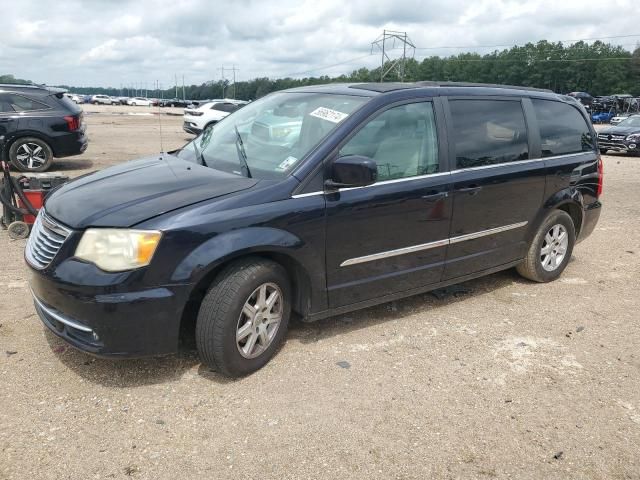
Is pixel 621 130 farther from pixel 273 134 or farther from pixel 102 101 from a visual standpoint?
pixel 102 101

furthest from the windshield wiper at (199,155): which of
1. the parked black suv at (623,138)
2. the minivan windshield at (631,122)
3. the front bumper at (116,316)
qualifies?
the minivan windshield at (631,122)

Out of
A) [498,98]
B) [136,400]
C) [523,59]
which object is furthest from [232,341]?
[523,59]

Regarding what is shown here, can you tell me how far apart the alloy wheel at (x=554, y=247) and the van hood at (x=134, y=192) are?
3.20 m

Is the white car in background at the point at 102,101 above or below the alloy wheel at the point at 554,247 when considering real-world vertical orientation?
above

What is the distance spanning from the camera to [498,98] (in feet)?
15.3

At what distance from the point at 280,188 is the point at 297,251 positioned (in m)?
0.41

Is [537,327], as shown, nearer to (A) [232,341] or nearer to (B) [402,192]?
(B) [402,192]

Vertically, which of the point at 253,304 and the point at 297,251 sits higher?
the point at 297,251

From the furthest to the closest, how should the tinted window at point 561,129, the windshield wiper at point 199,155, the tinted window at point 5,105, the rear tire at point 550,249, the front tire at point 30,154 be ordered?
the front tire at point 30,154 → the tinted window at point 5,105 → the rear tire at point 550,249 → the tinted window at point 561,129 → the windshield wiper at point 199,155

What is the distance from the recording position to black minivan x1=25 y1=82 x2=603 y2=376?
9.75 feet

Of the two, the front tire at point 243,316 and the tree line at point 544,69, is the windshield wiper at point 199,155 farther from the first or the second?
the tree line at point 544,69

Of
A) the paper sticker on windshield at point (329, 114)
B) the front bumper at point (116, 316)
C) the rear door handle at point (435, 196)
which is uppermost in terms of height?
the paper sticker on windshield at point (329, 114)

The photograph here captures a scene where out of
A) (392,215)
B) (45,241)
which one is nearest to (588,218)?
(392,215)

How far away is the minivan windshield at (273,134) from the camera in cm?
362
